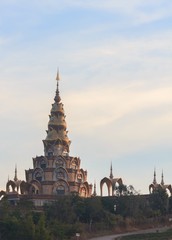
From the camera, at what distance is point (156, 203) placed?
71750 mm

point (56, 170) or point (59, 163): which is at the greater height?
point (59, 163)

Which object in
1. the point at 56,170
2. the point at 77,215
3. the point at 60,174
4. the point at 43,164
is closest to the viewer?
the point at 77,215

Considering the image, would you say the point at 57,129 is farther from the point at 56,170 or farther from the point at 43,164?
the point at 56,170

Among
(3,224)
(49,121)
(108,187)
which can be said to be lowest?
(3,224)

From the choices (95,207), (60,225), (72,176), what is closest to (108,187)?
(72,176)

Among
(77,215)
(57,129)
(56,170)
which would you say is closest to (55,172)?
(56,170)

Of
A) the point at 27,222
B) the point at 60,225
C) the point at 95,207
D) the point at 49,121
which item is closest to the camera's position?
the point at 27,222

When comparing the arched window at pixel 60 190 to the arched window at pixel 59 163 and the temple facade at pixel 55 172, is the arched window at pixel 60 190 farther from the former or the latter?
the arched window at pixel 59 163

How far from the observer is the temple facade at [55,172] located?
79812mm

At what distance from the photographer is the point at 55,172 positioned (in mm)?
81125

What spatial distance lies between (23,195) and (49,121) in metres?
9.85

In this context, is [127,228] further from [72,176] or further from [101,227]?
[72,176]

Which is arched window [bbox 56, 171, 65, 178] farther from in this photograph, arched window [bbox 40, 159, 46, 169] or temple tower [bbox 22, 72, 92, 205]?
arched window [bbox 40, 159, 46, 169]

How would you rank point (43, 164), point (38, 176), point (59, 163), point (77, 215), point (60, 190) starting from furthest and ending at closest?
point (43, 164) < point (59, 163) < point (38, 176) < point (60, 190) < point (77, 215)
